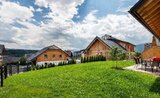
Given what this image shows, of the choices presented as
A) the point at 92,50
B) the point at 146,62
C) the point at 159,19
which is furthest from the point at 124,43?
the point at 159,19

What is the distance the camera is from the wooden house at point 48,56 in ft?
230

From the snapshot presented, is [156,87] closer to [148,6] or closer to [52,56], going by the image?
[148,6]

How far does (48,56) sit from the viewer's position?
236ft

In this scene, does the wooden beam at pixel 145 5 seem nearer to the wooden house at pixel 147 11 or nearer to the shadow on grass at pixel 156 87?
the wooden house at pixel 147 11

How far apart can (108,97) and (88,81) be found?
17.5ft

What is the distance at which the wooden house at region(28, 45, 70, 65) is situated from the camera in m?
70.1

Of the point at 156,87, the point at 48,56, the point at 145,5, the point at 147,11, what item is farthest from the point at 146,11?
the point at 48,56

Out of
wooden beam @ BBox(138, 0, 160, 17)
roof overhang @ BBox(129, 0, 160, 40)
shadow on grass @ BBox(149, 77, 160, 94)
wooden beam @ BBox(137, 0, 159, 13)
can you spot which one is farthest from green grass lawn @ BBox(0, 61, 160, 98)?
wooden beam @ BBox(137, 0, 159, 13)

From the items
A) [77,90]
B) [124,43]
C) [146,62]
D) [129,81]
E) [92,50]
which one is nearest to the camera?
[77,90]

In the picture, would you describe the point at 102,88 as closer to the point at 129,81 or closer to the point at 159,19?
the point at 129,81

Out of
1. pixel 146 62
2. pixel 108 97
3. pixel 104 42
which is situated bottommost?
pixel 108 97

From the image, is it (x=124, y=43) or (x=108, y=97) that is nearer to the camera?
(x=108, y=97)

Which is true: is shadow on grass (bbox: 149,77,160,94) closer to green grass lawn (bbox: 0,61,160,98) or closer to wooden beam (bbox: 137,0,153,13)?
green grass lawn (bbox: 0,61,160,98)

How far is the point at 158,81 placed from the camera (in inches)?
786
